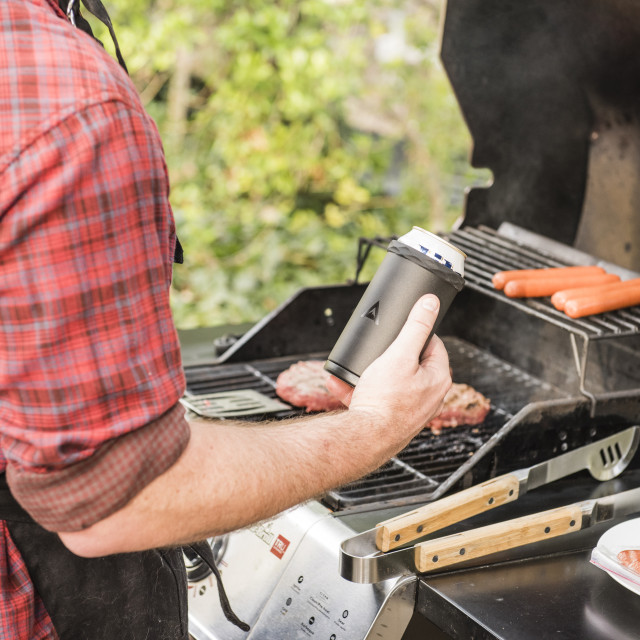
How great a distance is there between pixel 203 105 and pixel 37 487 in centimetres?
670

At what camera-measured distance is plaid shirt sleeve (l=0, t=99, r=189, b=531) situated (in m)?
0.89

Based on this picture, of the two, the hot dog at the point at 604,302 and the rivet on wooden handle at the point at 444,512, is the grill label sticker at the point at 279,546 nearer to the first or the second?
the rivet on wooden handle at the point at 444,512

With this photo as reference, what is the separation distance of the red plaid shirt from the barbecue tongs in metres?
0.65

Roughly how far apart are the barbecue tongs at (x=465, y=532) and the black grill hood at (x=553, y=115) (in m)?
1.12

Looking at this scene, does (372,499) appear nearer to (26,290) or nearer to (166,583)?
(166,583)

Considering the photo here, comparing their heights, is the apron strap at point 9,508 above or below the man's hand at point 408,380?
below

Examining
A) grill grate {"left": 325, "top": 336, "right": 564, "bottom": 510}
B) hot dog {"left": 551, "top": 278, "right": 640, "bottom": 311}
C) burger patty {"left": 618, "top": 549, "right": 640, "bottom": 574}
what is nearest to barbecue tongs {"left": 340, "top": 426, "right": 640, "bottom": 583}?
burger patty {"left": 618, "top": 549, "right": 640, "bottom": 574}

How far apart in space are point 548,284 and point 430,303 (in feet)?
3.58

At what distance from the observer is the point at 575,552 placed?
1.70 metres

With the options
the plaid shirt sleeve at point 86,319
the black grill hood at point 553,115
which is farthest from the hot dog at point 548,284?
the plaid shirt sleeve at point 86,319

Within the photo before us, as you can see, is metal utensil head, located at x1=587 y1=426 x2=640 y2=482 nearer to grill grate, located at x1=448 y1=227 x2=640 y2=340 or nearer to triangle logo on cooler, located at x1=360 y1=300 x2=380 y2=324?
grill grate, located at x1=448 y1=227 x2=640 y2=340

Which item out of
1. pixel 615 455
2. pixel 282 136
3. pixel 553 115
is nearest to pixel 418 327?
pixel 615 455

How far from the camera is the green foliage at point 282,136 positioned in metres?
6.46

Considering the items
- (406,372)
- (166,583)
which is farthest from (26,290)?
(166,583)
